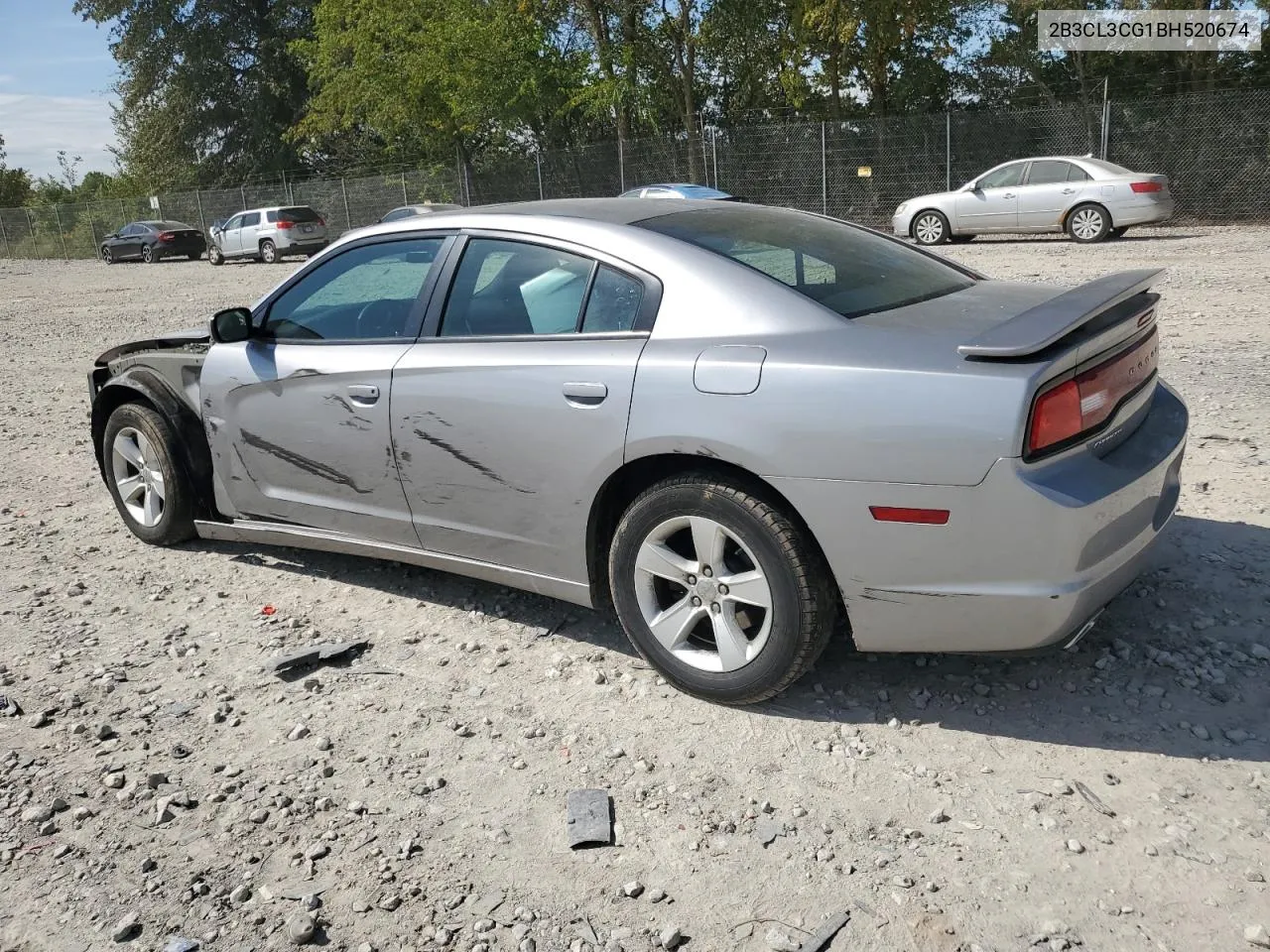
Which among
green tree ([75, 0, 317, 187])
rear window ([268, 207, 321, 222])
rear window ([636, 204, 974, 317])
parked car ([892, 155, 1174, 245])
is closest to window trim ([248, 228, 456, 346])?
rear window ([636, 204, 974, 317])

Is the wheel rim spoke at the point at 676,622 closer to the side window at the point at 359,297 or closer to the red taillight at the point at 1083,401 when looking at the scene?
the red taillight at the point at 1083,401

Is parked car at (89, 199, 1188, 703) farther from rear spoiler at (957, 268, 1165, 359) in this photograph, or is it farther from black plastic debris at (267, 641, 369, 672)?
black plastic debris at (267, 641, 369, 672)

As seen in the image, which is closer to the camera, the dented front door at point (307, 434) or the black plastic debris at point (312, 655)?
the black plastic debris at point (312, 655)

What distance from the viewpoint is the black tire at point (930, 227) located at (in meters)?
19.9

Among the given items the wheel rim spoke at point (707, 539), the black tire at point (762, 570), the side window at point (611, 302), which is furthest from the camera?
the side window at point (611, 302)

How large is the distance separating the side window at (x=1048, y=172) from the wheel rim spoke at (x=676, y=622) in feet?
55.8

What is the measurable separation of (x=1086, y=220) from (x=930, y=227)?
303 cm

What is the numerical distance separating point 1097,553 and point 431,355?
2356mm

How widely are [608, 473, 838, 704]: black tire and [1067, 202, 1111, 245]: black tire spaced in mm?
16647

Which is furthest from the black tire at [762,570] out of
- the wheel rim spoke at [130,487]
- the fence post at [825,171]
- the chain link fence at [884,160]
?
the fence post at [825,171]

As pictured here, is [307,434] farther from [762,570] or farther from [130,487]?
[762,570]

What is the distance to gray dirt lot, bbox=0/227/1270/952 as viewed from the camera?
8.50 ft

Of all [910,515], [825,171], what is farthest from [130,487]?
[825,171]

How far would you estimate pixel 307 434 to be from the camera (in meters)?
4.39
